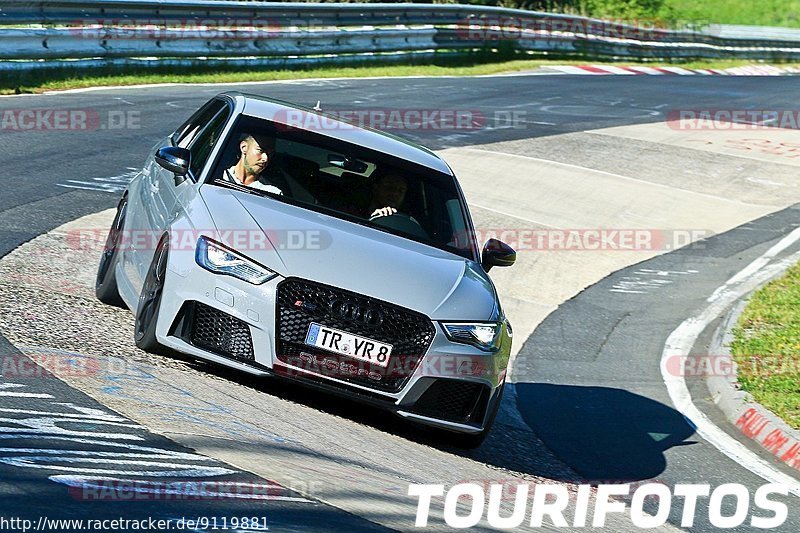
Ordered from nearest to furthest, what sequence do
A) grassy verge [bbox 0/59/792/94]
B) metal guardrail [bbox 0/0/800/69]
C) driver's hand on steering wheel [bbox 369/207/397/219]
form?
driver's hand on steering wheel [bbox 369/207/397/219], grassy verge [bbox 0/59/792/94], metal guardrail [bbox 0/0/800/69]

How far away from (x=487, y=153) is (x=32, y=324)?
38.3 feet

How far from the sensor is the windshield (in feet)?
25.2

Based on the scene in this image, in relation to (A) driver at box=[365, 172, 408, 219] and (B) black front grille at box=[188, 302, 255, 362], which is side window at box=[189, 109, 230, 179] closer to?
(A) driver at box=[365, 172, 408, 219]

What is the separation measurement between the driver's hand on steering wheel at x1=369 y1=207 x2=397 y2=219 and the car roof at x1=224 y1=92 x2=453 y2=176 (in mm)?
475

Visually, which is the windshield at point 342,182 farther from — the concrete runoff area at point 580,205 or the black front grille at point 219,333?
the concrete runoff area at point 580,205

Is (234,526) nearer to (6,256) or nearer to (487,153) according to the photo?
(6,256)

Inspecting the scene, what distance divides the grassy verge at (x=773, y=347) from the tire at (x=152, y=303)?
175 inches

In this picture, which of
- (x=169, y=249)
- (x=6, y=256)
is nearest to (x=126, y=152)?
(x=6, y=256)

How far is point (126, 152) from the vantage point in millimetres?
14938

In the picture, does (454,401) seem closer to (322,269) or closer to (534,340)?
(322,269)

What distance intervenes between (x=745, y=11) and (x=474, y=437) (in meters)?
68.5

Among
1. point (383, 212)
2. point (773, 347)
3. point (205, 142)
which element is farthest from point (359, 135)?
point (773, 347)

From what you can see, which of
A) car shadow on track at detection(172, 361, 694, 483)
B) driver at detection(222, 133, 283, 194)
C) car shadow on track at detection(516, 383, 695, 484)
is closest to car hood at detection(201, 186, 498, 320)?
driver at detection(222, 133, 283, 194)

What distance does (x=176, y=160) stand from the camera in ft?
25.0
